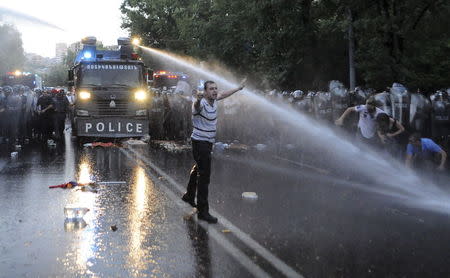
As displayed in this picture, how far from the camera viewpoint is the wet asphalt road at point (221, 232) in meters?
5.76

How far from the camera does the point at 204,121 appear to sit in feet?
26.9

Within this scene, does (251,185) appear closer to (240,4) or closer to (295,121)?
(295,121)

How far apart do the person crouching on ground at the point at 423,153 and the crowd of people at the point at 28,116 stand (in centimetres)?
1313

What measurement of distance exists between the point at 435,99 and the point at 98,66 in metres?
11.2

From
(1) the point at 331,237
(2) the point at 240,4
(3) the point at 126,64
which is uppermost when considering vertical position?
(2) the point at 240,4

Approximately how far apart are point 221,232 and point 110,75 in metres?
14.2

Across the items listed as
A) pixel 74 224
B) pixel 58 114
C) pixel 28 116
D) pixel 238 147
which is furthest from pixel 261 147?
pixel 74 224

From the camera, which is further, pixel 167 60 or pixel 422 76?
pixel 167 60

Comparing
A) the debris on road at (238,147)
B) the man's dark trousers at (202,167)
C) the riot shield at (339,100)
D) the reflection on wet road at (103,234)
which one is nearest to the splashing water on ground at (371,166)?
the riot shield at (339,100)

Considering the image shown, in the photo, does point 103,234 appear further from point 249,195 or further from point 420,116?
point 420,116

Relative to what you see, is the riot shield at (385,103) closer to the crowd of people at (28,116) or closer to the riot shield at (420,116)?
the riot shield at (420,116)

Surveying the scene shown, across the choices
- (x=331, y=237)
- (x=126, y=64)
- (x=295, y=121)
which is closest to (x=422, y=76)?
(x=295, y=121)

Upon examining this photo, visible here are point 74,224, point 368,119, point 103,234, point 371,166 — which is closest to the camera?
point 103,234

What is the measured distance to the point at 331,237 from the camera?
6.93 metres
